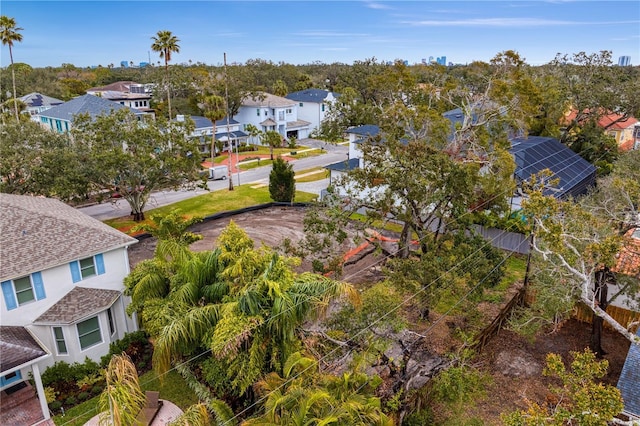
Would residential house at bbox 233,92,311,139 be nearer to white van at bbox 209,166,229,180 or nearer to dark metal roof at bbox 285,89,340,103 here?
dark metal roof at bbox 285,89,340,103

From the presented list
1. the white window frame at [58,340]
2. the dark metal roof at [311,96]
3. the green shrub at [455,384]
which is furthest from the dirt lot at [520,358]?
the dark metal roof at [311,96]

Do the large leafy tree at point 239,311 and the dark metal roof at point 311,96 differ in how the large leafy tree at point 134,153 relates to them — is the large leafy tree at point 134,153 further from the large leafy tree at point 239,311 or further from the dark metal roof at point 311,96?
the dark metal roof at point 311,96

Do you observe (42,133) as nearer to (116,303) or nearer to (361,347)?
(116,303)

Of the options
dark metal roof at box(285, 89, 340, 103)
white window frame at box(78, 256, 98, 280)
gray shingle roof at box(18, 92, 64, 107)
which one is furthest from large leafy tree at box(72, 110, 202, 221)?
gray shingle roof at box(18, 92, 64, 107)

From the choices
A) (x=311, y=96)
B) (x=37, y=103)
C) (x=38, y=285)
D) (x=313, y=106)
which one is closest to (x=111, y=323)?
(x=38, y=285)

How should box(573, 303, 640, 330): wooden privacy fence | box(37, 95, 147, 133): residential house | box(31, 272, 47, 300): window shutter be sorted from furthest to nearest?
box(37, 95, 147, 133): residential house, box(573, 303, 640, 330): wooden privacy fence, box(31, 272, 47, 300): window shutter
